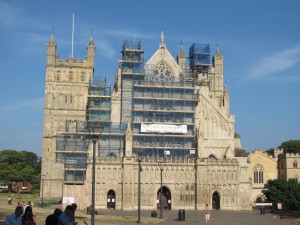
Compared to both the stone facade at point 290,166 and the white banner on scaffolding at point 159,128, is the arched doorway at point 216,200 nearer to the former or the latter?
the white banner on scaffolding at point 159,128

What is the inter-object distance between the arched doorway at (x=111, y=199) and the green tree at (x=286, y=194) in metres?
24.3


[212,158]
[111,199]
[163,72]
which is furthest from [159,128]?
[111,199]

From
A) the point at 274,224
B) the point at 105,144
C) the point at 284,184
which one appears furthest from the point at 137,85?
the point at 274,224

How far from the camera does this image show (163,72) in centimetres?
8019

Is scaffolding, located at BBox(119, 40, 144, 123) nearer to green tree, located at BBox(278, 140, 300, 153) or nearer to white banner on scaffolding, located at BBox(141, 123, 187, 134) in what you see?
white banner on scaffolding, located at BBox(141, 123, 187, 134)

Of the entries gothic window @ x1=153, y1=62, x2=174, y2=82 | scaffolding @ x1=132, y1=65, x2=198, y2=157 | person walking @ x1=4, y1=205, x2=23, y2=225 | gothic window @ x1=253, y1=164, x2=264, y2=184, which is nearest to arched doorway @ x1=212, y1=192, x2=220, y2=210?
scaffolding @ x1=132, y1=65, x2=198, y2=157

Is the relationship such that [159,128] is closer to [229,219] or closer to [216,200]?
[216,200]

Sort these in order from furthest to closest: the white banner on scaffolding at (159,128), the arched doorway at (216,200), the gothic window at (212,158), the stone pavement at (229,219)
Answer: the white banner on scaffolding at (159,128) < the gothic window at (212,158) < the arched doorway at (216,200) < the stone pavement at (229,219)

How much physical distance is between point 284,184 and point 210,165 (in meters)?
11.7

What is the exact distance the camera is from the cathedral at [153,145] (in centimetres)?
7050

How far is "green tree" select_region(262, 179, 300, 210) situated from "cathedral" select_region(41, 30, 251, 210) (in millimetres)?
5578

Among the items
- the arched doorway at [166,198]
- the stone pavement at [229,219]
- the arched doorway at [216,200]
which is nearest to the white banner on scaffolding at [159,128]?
the arched doorway at [166,198]

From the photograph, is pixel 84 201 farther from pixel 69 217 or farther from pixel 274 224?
pixel 69 217

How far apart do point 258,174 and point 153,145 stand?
106ft
